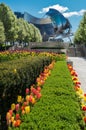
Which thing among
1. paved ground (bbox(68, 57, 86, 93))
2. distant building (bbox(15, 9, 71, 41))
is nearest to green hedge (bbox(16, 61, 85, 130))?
paved ground (bbox(68, 57, 86, 93))

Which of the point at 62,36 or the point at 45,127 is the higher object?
the point at 45,127

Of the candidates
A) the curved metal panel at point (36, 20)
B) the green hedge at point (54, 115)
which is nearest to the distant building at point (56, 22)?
the curved metal panel at point (36, 20)

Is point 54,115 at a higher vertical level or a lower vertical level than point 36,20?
higher

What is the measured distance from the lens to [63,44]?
259ft

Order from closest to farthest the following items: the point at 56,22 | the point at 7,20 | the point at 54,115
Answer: the point at 54,115 < the point at 7,20 < the point at 56,22

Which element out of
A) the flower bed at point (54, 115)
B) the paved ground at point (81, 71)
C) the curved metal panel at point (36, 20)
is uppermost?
the flower bed at point (54, 115)

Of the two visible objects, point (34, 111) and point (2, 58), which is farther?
point (2, 58)

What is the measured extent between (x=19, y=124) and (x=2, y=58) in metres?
26.5

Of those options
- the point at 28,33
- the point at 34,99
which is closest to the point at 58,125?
the point at 34,99

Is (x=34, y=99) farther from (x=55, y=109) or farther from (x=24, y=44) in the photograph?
(x=24, y=44)

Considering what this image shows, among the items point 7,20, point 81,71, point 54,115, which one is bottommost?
point 81,71

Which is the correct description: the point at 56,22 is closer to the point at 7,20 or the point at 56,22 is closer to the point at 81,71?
the point at 7,20

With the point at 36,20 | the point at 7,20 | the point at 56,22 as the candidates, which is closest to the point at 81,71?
the point at 7,20

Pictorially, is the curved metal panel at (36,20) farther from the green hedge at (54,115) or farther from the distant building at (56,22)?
the green hedge at (54,115)
